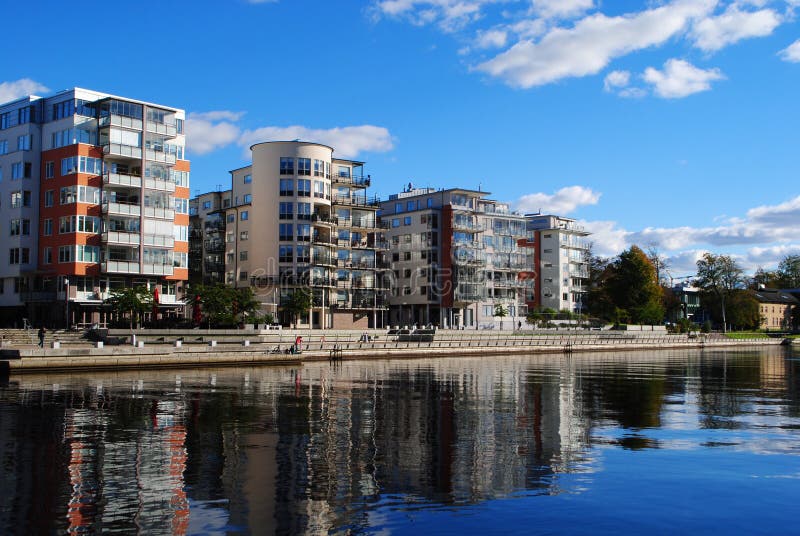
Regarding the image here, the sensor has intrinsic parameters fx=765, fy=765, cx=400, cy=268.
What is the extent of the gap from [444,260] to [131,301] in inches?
2357

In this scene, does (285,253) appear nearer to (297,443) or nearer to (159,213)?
(159,213)

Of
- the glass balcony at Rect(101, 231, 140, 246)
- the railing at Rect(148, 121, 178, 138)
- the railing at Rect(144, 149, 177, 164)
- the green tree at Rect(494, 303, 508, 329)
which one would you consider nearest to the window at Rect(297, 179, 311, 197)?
the railing at Rect(144, 149, 177, 164)

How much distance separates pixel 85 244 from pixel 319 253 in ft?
109

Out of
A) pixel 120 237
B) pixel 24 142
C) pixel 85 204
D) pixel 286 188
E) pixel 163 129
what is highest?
pixel 163 129


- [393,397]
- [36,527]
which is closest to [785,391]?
[393,397]

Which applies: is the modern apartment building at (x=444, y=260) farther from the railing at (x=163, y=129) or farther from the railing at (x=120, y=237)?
the railing at (x=120, y=237)

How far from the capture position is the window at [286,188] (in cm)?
10338

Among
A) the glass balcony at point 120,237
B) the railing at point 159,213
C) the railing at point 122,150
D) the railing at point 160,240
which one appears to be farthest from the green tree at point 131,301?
the railing at point 122,150

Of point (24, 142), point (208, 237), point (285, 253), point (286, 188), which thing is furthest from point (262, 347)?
point (208, 237)

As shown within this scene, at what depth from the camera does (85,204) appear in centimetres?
7988

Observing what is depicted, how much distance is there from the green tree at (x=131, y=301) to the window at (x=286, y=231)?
28.3 m

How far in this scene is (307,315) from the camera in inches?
4003

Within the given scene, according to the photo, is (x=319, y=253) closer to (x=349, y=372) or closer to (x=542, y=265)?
(x=349, y=372)

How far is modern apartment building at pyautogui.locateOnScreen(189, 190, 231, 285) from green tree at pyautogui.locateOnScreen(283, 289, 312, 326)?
17370 mm
